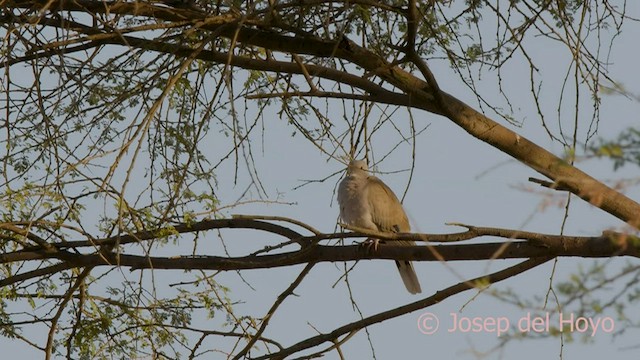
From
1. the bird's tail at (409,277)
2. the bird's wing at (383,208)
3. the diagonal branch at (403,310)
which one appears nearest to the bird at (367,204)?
the bird's wing at (383,208)

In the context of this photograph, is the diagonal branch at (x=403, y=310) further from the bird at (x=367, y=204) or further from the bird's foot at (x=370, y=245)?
the bird at (x=367, y=204)

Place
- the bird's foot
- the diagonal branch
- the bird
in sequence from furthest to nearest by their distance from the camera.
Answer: the bird
the bird's foot
the diagonal branch

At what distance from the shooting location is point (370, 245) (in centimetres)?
568

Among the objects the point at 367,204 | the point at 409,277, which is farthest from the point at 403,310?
the point at 367,204

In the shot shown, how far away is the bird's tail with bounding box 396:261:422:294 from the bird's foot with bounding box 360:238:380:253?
846 millimetres

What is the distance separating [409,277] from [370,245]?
110 cm

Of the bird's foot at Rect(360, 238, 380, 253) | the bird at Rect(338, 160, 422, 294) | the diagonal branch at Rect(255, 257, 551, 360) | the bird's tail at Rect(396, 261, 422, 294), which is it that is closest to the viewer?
the diagonal branch at Rect(255, 257, 551, 360)

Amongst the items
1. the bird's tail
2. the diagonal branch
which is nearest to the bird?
the bird's tail

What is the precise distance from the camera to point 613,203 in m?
4.73

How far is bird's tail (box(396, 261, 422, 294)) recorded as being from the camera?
22.0 feet

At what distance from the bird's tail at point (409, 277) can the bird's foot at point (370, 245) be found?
846 mm

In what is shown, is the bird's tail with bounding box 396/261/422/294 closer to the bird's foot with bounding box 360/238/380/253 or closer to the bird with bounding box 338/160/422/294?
the bird with bounding box 338/160/422/294

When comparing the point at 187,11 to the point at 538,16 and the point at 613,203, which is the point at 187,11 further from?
the point at 613,203

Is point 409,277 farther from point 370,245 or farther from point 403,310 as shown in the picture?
point 403,310
